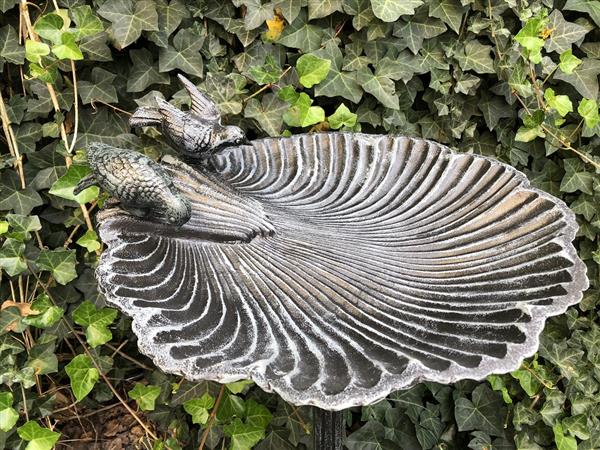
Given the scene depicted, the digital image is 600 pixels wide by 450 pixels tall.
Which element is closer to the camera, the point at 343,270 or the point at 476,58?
the point at 343,270

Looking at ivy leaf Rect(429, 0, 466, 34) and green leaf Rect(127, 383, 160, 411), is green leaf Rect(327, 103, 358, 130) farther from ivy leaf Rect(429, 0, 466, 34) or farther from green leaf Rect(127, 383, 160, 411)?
green leaf Rect(127, 383, 160, 411)

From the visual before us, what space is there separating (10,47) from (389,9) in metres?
1.05

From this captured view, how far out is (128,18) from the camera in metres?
1.67

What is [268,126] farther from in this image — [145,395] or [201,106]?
[145,395]

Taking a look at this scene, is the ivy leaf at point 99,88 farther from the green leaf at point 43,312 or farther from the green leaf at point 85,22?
the green leaf at point 43,312

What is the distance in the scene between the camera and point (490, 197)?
4.13 feet

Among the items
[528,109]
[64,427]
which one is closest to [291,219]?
[528,109]

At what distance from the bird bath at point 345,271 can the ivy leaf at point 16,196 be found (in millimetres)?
704

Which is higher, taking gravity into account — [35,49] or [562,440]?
[35,49]

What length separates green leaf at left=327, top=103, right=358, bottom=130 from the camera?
5.79ft

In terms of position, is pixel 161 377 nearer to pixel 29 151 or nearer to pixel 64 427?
pixel 64 427

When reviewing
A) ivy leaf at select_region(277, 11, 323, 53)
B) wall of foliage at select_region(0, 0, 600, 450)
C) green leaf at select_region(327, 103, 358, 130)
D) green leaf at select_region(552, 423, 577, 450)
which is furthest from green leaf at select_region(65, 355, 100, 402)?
green leaf at select_region(552, 423, 577, 450)

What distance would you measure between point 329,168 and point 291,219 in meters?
0.25

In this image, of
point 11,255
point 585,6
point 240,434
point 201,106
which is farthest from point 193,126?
point 585,6
